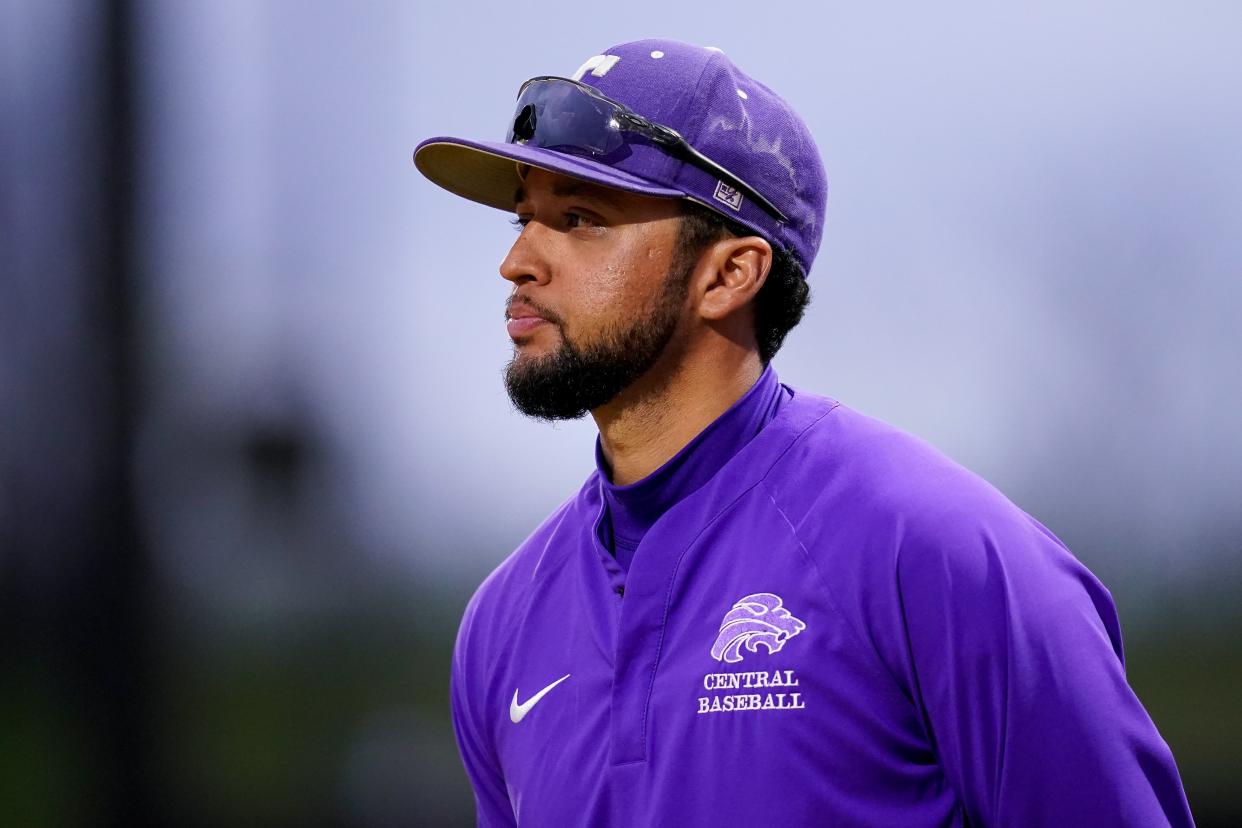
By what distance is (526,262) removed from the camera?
1.64m

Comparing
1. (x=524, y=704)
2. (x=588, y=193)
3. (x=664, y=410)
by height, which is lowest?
(x=524, y=704)

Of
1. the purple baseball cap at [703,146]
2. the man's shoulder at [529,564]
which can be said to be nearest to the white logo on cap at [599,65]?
the purple baseball cap at [703,146]

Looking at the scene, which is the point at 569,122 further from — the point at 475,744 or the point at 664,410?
the point at 475,744

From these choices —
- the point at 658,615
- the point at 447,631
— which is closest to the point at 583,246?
the point at 658,615

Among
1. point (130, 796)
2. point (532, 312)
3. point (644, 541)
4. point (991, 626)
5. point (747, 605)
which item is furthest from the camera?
point (130, 796)

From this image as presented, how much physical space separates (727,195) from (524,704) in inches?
28.2

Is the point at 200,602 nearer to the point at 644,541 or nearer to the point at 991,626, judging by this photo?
the point at 644,541

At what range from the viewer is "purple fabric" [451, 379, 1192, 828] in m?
1.23

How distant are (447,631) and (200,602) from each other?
1.07m

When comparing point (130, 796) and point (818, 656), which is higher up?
point (818, 656)

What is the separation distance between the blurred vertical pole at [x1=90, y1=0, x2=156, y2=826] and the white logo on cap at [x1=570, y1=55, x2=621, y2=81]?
2.23m

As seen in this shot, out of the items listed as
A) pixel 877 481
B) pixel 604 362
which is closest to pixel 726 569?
pixel 877 481

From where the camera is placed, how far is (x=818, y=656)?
1.32m

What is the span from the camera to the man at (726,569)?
125cm
